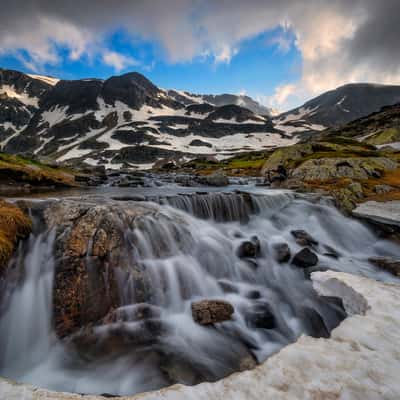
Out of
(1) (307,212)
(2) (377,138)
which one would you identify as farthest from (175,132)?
(1) (307,212)

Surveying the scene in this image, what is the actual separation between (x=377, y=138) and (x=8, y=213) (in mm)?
89337

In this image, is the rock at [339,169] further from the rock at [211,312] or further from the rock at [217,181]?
the rock at [211,312]

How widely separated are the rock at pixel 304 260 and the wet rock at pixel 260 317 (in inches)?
114

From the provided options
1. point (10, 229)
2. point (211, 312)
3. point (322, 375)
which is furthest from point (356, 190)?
point (10, 229)

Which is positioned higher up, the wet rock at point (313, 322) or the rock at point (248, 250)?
the rock at point (248, 250)

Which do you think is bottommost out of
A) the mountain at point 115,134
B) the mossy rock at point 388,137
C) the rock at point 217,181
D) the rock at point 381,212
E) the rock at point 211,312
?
the rock at point 211,312

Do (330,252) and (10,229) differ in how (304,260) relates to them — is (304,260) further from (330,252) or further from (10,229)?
(10,229)

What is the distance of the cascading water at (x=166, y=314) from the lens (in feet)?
15.0

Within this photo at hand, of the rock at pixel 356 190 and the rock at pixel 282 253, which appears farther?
the rock at pixel 356 190

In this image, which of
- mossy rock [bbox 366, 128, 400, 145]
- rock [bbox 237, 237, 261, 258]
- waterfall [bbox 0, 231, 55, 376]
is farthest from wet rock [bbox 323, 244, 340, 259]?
mossy rock [bbox 366, 128, 400, 145]

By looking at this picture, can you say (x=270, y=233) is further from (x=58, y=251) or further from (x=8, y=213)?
(x=8, y=213)

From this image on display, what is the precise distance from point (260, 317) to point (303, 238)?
20.9ft

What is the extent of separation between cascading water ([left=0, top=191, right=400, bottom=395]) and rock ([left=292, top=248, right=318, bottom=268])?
1.18ft

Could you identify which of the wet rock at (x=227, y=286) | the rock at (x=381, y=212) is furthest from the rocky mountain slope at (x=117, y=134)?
the wet rock at (x=227, y=286)
